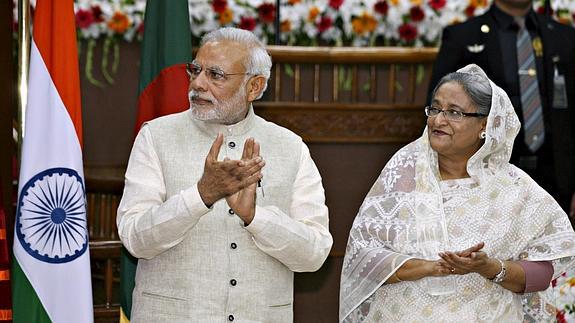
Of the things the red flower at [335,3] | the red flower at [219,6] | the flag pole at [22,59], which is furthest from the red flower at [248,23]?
the flag pole at [22,59]

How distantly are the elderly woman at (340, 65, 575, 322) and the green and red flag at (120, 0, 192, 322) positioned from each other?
105cm

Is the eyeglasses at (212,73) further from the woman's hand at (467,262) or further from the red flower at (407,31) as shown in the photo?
the red flower at (407,31)

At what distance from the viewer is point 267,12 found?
24.5 ft

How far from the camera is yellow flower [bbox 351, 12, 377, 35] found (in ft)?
24.6

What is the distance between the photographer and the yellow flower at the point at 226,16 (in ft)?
24.4

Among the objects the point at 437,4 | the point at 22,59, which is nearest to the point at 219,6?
the point at 437,4

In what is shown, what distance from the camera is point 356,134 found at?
6434 millimetres

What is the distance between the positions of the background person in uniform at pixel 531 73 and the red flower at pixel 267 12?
5.45 feet

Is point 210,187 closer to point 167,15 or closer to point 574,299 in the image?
point 167,15

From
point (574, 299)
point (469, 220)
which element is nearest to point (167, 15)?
point (469, 220)

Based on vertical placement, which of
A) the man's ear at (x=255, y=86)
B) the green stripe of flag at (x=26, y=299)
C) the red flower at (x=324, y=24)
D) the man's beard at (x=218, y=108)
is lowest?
the green stripe of flag at (x=26, y=299)

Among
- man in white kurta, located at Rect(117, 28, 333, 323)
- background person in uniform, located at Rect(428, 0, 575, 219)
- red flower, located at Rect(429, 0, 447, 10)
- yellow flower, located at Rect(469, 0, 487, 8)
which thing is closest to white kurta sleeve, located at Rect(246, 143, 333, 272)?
man in white kurta, located at Rect(117, 28, 333, 323)

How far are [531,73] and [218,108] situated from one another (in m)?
2.40

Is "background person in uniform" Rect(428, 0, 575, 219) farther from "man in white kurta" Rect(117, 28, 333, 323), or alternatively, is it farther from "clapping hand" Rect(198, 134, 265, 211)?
"clapping hand" Rect(198, 134, 265, 211)
